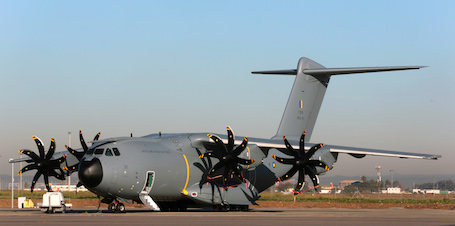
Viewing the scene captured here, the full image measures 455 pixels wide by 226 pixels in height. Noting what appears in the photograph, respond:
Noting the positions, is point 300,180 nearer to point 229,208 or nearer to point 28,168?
point 229,208

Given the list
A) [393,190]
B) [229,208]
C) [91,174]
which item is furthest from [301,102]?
[393,190]

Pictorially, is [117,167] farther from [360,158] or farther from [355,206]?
[355,206]

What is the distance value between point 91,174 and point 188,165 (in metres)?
4.76

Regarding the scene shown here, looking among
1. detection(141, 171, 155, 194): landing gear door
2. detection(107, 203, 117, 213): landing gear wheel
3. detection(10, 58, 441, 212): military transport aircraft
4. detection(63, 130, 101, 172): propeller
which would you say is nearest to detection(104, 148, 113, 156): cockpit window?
detection(10, 58, 441, 212): military transport aircraft

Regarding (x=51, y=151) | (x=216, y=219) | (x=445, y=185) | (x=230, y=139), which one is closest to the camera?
(x=216, y=219)

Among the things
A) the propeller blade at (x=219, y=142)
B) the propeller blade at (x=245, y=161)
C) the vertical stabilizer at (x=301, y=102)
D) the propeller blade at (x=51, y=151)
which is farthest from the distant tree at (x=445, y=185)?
the propeller blade at (x=51, y=151)

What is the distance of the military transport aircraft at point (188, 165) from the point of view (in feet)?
83.4

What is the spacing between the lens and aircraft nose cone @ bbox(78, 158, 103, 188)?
2445cm

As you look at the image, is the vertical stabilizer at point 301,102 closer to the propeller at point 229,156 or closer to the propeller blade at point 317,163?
the propeller blade at point 317,163

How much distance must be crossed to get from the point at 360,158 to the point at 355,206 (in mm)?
9086

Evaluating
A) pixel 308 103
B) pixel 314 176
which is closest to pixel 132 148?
pixel 314 176

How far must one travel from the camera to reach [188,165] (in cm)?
2769

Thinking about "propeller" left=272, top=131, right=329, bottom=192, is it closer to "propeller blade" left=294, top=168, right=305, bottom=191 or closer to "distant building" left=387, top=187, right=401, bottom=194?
"propeller blade" left=294, top=168, right=305, bottom=191

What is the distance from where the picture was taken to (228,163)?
26.7 meters
